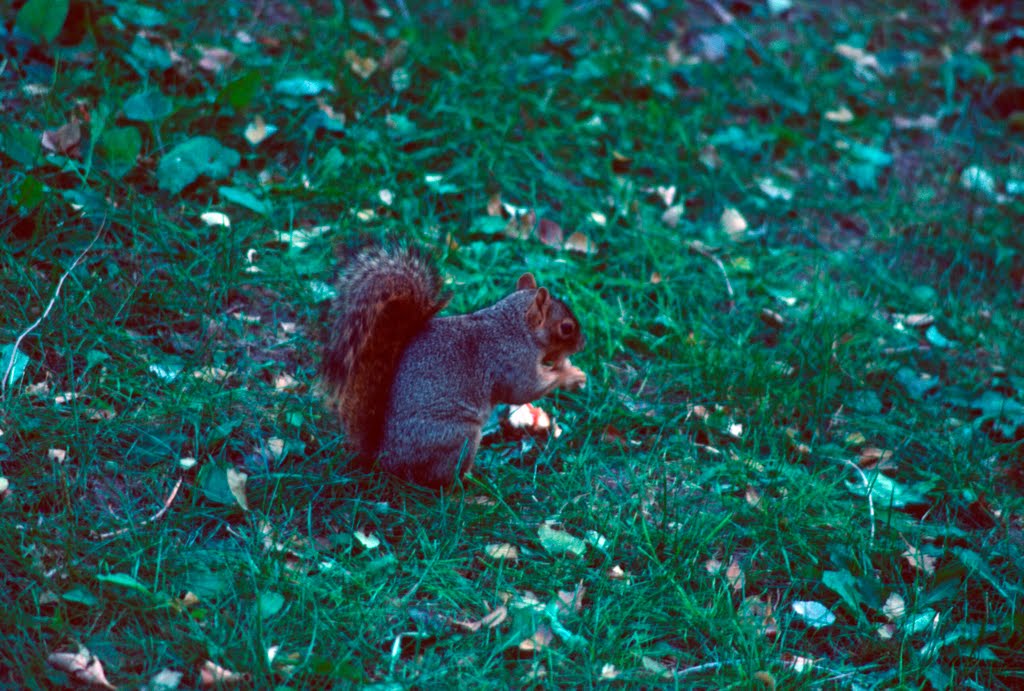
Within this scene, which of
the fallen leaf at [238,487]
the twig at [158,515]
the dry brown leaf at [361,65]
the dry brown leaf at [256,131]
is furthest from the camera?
the dry brown leaf at [361,65]

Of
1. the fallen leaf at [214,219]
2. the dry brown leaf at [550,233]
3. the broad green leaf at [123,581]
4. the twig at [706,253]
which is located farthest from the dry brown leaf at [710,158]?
the broad green leaf at [123,581]

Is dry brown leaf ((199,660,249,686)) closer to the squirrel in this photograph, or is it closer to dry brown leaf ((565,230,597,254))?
the squirrel

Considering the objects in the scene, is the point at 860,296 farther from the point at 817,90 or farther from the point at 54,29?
the point at 54,29

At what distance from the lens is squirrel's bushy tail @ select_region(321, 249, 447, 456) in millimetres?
2703

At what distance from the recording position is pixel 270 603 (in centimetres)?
235

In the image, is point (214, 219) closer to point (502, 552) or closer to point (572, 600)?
point (502, 552)

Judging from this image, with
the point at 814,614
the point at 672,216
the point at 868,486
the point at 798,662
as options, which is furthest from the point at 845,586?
the point at 672,216

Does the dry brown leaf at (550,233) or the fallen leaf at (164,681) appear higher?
the fallen leaf at (164,681)

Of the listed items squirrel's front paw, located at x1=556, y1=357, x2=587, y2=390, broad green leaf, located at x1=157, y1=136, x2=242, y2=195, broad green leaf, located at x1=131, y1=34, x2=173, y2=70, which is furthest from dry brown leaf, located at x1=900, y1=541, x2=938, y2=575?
broad green leaf, located at x1=131, y1=34, x2=173, y2=70

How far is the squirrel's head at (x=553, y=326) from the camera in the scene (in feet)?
10.0

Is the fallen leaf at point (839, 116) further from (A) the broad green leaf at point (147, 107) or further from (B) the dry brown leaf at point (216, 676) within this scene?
(B) the dry brown leaf at point (216, 676)

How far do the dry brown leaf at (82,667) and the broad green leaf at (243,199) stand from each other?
1.87 metres

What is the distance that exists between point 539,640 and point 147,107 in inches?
97.1

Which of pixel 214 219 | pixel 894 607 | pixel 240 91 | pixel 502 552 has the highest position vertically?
pixel 240 91
